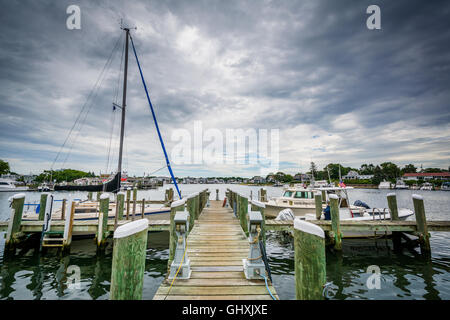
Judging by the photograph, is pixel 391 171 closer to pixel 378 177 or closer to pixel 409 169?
pixel 378 177

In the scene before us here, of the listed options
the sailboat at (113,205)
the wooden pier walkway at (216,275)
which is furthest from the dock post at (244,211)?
the sailboat at (113,205)

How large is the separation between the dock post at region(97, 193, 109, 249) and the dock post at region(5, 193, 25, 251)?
10.3 feet

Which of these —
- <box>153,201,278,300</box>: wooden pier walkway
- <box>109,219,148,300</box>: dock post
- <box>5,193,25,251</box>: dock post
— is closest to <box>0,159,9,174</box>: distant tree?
<box>5,193,25,251</box>: dock post

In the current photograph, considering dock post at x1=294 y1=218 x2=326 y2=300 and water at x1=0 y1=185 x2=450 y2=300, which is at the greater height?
dock post at x1=294 y1=218 x2=326 y2=300

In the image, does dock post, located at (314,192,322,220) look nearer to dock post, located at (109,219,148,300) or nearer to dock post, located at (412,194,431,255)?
dock post, located at (412,194,431,255)

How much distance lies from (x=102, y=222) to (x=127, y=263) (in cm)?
858

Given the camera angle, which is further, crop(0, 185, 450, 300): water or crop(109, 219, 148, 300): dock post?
crop(0, 185, 450, 300): water

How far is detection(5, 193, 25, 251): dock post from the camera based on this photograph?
863 centimetres

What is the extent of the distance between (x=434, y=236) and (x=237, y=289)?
50.7 ft

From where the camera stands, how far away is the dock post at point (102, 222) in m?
9.13

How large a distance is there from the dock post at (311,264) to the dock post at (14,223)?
11.5m

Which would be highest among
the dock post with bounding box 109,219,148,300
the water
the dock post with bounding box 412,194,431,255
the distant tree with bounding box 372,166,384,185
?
the distant tree with bounding box 372,166,384,185
